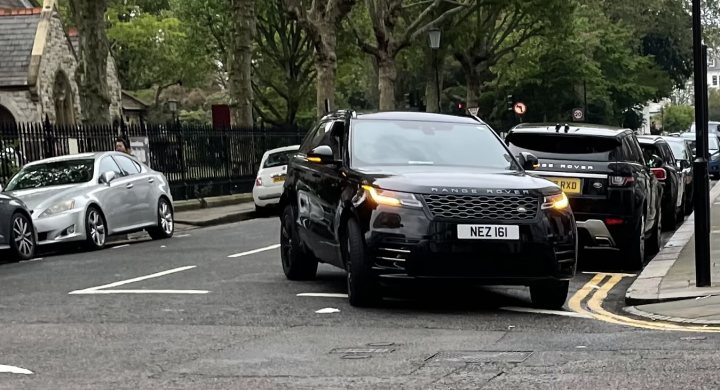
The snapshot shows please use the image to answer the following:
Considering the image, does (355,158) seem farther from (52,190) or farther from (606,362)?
(52,190)

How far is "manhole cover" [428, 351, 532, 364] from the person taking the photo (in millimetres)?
6895

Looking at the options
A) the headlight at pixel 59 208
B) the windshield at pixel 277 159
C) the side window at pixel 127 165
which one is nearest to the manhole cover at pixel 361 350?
the headlight at pixel 59 208

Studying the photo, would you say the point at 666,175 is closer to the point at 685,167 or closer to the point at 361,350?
the point at 685,167

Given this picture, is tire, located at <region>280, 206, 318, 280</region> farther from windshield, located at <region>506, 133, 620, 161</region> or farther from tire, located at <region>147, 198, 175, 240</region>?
tire, located at <region>147, 198, 175, 240</region>

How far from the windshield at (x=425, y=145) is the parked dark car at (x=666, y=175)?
308 inches

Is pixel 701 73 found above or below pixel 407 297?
above

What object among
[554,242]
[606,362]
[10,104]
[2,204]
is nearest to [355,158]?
[554,242]

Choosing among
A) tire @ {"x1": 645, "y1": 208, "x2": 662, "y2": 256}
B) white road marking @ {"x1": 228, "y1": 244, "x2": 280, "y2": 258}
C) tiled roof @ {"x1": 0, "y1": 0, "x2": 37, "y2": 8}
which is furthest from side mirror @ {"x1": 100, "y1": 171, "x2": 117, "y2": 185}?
tiled roof @ {"x1": 0, "y1": 0, "x2": 37, "y2": 8}

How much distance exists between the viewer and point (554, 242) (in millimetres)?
8938

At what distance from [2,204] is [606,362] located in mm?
10172

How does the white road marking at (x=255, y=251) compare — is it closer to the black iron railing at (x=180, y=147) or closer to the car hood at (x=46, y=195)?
the car hood at (x=46, y=195)

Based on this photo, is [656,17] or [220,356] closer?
[220,356]

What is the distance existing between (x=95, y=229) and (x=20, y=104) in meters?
25.1

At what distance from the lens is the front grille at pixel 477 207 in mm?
8734
